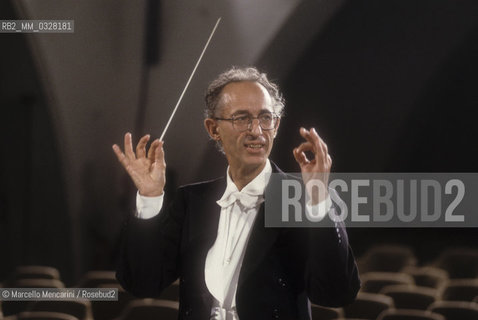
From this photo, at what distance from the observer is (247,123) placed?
2.52 meters

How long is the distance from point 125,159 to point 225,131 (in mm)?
406

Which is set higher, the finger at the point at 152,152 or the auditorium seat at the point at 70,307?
the finger at the point at 152,152

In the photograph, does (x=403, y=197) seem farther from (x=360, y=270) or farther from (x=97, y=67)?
(x=97, y=67)

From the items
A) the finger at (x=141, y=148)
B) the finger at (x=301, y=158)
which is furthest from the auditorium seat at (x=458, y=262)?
the finger at (x=141, y=148)

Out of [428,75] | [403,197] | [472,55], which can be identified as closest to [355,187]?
[403,197]

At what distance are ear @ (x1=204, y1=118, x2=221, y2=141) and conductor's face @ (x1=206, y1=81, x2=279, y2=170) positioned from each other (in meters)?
0.03

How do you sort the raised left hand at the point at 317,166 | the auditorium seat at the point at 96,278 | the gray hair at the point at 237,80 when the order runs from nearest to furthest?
1. the raised left hand at the point at 317,166
2. the gray hair at the point at 237,80
3. the auditorium seat at the point at 96,278

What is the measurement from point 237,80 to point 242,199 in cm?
48

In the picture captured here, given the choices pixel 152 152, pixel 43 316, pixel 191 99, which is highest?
pixel 191 99

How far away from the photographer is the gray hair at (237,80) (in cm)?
262

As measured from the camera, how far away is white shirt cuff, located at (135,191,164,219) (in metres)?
2.49

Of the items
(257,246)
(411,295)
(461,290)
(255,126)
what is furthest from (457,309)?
(255,126)

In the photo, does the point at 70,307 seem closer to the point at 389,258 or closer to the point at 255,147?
the point at 255,147

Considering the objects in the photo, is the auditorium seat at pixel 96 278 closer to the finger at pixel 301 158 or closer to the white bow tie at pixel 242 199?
the white bow tie at pixel 242 199
